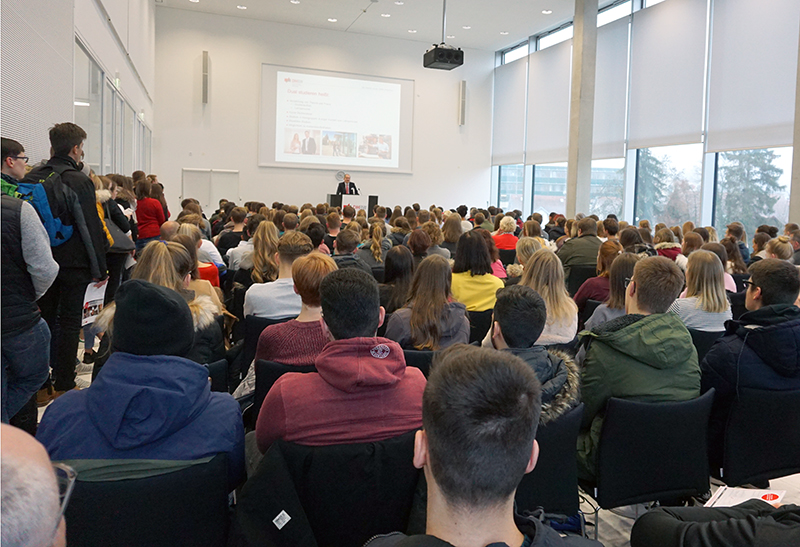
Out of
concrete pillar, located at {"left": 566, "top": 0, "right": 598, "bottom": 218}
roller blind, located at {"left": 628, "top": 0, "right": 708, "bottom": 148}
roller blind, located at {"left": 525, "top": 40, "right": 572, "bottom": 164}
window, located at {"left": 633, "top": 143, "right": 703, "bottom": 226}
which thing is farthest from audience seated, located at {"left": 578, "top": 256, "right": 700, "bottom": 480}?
roller blind, located at {"left": 525, "top": 40, "right": 572, "bottom": 164}

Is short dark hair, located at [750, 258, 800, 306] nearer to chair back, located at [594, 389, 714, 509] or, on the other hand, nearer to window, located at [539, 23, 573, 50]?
chair back, located at [594, 389, 714, 509]

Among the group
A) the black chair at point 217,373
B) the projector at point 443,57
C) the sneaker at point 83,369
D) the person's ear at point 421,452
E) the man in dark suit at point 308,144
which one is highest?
the projector at point 443,57

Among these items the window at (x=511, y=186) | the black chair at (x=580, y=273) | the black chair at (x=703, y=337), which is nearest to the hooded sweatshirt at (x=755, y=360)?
the black chair at (x=703, y=337)

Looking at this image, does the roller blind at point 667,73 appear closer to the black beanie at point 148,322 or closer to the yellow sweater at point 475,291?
the yellow sweater at point 475,291

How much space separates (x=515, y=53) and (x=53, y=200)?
52.4 feet

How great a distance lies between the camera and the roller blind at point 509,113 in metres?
16.6

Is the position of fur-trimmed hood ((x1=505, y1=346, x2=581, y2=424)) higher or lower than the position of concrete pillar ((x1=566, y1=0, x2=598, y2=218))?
lower

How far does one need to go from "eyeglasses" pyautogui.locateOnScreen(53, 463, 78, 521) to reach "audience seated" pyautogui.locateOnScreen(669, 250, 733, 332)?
11.0ft

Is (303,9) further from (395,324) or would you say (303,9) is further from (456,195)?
(395,324)

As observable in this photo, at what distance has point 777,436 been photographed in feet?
7.89

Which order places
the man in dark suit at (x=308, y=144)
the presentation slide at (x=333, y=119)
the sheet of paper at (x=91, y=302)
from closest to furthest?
the sheet of paper at (x=91, y=302) < the presentation slide at (x=333, y=119) < the man in dark suit at (x=308, y=144)

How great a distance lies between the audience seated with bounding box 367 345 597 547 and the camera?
978mm

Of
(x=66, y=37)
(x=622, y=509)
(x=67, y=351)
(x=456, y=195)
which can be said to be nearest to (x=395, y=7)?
(x=456, y=195)

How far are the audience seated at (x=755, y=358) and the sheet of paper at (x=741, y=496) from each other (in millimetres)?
1141
